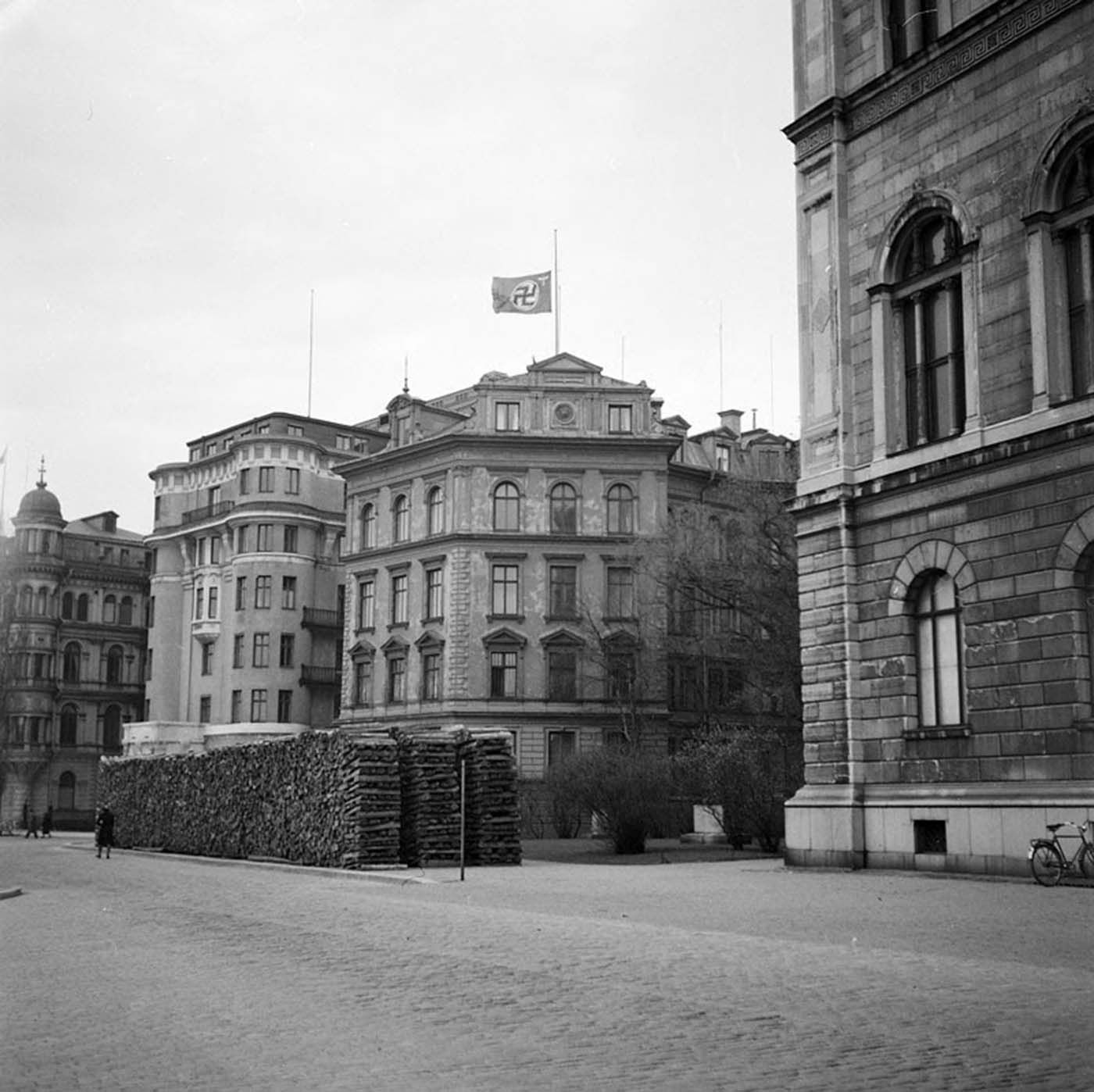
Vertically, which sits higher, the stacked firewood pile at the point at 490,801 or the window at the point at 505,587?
the window at the point at 505,587

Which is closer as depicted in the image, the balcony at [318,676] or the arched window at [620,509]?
the arched window at [620,509]

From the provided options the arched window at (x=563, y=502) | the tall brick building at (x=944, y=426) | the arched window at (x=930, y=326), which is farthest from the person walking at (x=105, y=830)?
the arched window at (x=563, y=502)

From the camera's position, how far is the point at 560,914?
18.1 metres

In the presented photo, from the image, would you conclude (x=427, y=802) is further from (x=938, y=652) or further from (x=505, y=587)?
(x=505, y=587)

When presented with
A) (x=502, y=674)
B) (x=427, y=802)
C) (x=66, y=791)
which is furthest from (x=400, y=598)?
(x=427, y=802)

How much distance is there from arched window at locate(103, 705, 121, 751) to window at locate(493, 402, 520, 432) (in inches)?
1684

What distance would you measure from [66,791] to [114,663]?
9.38 m

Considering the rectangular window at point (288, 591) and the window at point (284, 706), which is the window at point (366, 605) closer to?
the rectangular window at point (288, 591)

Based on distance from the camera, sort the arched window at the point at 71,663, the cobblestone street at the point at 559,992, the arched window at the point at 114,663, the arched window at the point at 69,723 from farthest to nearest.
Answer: the arched window at the point at 114,663 < the arched window at the point at 71,663 < the arched window at the point at 69,723 < the cobblestone street at the point at 559,992

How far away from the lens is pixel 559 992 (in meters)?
10.9

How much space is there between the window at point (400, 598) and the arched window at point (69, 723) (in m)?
35.7

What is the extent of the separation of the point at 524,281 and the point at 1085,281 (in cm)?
4188

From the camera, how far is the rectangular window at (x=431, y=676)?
6581 cm

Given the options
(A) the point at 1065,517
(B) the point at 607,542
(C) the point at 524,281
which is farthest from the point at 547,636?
(A) the point at 1065,517
